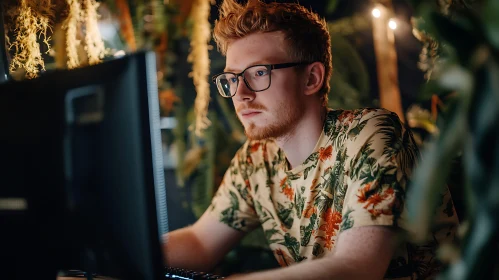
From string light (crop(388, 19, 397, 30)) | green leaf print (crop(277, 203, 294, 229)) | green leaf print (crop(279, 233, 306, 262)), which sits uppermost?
string light (crop(388, 19, 397, 30))

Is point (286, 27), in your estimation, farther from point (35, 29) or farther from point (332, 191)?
point (35, 29)

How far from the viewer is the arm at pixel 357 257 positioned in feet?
3.28

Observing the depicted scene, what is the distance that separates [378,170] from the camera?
1.16 meters

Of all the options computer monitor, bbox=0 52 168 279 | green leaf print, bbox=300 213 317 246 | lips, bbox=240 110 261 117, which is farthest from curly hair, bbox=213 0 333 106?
computer monitor, bbox=0 52 168 279

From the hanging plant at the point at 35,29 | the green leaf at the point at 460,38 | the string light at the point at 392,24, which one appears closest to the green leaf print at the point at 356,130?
the green leaf at the point at 460,38

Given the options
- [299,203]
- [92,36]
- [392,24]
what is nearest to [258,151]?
[299,203]

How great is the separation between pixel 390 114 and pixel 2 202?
3.31 ft

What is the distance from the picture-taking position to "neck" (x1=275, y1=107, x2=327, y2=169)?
1.57 m

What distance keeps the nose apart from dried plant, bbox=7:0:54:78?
0.64 metres

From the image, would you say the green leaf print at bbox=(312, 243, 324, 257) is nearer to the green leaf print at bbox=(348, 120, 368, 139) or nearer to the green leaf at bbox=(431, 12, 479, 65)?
the green leaf print at bbox=(348, 120, 368, 139)

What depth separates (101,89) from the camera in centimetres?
74

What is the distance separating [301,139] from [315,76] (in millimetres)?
258

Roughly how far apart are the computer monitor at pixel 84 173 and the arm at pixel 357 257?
394mm

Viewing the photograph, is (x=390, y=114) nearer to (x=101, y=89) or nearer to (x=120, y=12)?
(x=101, y=89)
